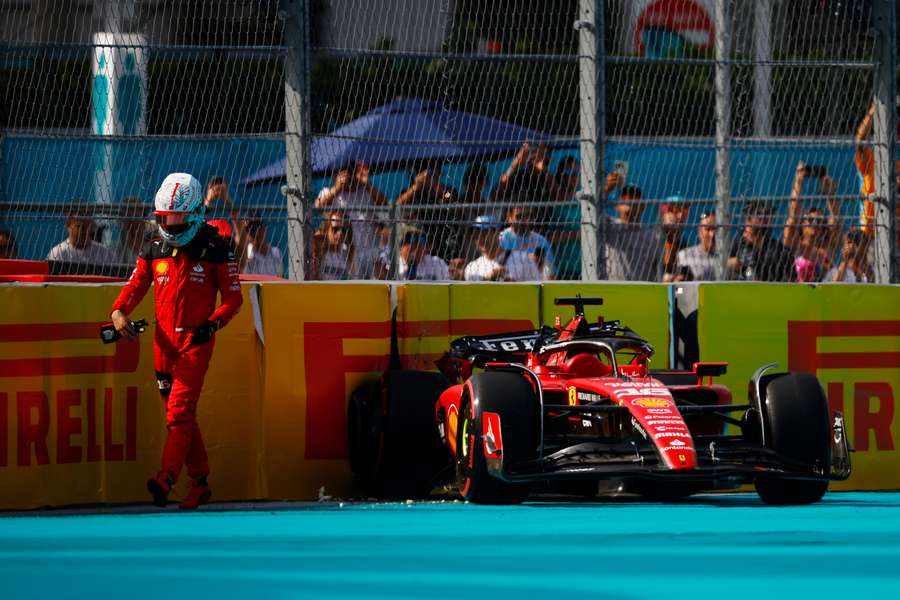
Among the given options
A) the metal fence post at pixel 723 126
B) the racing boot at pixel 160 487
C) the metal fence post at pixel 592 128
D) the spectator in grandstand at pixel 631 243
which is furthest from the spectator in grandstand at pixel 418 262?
the racing boot at pixel 160 487

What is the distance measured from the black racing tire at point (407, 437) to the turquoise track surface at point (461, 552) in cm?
63

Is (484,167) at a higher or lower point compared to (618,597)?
higher

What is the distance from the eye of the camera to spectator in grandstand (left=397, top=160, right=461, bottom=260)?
10820mm

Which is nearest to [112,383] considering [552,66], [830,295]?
[552,66]

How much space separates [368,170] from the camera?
10742mm

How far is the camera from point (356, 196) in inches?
421

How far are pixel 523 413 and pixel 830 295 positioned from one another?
289cm

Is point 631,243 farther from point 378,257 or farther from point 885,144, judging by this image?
point 885,144

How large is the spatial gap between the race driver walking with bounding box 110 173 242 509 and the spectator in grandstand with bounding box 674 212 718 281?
11.3ft

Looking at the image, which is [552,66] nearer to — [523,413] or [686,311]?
[686,311]

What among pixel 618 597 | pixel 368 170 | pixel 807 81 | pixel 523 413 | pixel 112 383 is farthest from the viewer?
pixel 807 81

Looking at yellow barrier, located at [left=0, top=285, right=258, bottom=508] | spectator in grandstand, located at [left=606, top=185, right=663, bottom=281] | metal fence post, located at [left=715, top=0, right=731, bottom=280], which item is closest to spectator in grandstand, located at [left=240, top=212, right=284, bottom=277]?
yellow barrier, located at [left=0, top=285, right=258, bottom=508]

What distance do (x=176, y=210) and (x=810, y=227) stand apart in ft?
14.4

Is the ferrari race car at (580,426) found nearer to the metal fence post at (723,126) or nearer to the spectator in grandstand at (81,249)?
the metal fence post at (723,126)
